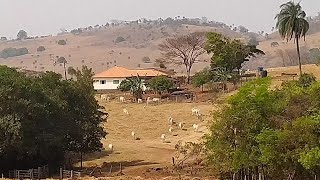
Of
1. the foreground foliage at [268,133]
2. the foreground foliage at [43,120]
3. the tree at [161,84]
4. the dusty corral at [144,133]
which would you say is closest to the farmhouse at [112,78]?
the tree at [161,84]

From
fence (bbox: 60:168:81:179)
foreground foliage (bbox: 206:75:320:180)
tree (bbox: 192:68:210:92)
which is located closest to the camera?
foreground foliage (bbox: 206:75:320:180)

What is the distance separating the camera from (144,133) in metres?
56.6

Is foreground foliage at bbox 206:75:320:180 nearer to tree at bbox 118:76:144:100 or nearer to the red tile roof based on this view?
tree at bbox 118:76:144:100

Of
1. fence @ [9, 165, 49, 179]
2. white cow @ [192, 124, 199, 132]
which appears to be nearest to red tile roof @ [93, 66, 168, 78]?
white cow @ [192, 124, 199, 132]

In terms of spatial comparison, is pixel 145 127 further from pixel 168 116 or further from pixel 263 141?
pixel 263 141

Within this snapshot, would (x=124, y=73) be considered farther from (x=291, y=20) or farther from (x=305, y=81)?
(x=305, y=81)

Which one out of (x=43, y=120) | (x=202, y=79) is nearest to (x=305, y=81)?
(x=43, y=120)

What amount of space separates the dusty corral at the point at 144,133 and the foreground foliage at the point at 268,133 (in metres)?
9.24

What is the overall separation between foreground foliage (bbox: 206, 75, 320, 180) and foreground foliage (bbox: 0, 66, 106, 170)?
12.4 metres

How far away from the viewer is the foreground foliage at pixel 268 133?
26.6 meters

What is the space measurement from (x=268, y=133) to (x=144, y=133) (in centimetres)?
3001

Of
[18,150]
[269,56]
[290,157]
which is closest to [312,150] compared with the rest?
[290,157]

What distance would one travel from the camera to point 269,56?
637ft

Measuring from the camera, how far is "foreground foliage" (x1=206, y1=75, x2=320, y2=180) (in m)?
26.6
